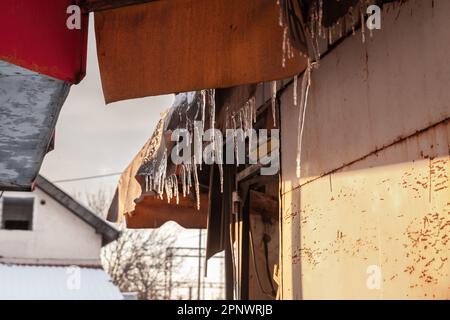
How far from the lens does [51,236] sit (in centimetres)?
2089

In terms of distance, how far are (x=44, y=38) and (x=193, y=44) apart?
35.0 inches

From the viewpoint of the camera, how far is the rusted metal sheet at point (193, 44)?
3363mm

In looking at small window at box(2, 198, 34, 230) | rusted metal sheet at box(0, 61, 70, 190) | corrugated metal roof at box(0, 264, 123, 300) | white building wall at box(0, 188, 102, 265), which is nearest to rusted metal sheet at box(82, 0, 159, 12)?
rusted metal sheet at box(0, 61, 70, 190)

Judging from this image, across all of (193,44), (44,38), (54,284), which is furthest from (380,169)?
(54,284)

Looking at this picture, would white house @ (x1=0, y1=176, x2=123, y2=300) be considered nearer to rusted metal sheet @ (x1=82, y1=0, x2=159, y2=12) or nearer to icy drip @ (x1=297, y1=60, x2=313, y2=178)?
icy drip @ (x1=297, y1=60, x2=313, y2=178)

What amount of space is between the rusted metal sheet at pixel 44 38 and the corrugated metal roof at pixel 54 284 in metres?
14.9

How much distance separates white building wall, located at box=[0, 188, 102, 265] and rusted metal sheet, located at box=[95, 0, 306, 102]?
18297 mm

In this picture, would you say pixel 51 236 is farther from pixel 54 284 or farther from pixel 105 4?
pixel 105 4

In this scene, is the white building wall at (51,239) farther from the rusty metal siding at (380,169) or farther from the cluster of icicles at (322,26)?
the cluster of icicles at (322,26)

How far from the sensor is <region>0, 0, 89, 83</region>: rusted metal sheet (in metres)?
2.96

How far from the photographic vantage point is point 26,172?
5309mm

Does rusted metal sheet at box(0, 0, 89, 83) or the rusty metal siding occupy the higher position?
rusted metal sheet at box(0, 0, 89, 83)
